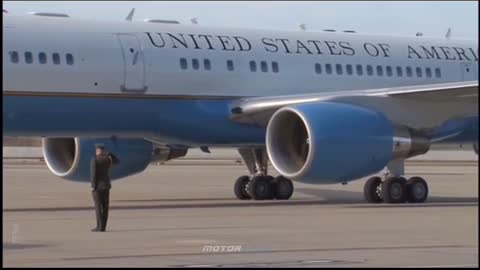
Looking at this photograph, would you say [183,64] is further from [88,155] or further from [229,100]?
[88,155]

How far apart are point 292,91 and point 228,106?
5.12ft

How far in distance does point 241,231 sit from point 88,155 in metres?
8.73

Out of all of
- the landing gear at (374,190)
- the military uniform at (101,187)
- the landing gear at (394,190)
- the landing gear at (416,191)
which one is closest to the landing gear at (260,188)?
the landing gear at (374,190)

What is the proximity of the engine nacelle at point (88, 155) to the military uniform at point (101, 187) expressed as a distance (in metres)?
6.27

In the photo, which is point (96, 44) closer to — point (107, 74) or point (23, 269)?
point (107, 74)

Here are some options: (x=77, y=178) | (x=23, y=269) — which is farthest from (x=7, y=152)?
(x=23, y=269)

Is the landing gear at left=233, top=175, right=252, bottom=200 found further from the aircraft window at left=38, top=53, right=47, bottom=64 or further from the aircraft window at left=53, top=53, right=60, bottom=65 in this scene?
the aircraft window at left=38, top=53, right=47, bottom=64

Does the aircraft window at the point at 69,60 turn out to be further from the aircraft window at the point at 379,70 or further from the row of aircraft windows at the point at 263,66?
the aircraft window at the point at 379,70

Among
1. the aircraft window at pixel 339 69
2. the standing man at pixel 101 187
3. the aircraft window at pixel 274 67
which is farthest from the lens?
the aircraft window at pixel 339 69

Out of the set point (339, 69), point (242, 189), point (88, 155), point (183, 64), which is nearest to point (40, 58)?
point (183, 64)

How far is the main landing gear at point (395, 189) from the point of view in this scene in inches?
961

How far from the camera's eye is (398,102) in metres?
23.6

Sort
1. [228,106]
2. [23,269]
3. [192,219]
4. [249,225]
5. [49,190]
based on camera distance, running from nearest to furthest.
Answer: [23,269] → [249,225] → [192,219] → [228,106] → [49,190]

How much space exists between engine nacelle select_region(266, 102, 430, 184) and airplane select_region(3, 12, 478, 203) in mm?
24
